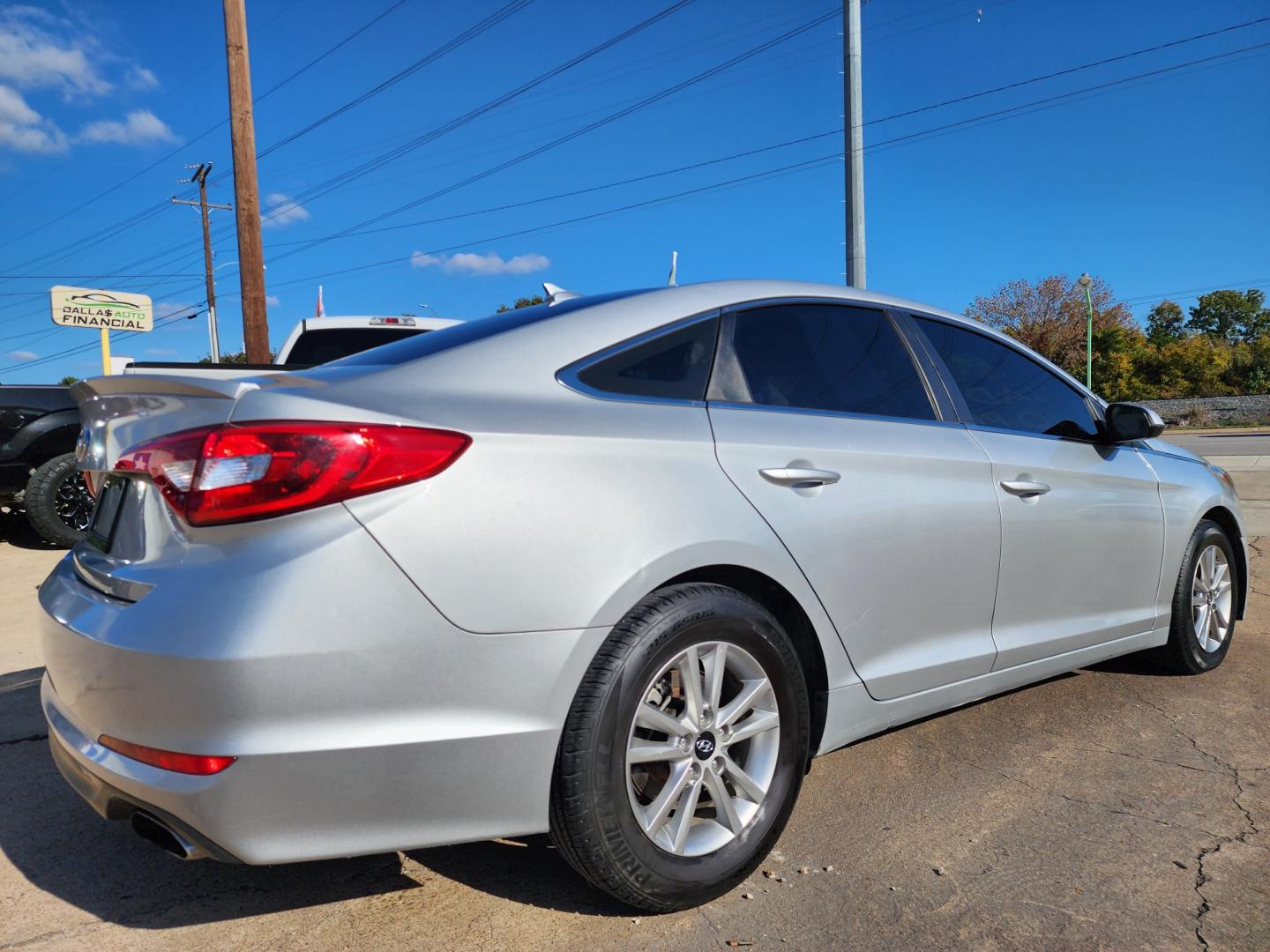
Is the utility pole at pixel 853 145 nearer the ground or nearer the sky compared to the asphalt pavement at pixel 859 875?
nearer the sky

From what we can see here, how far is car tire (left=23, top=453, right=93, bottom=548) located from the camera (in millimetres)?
7840

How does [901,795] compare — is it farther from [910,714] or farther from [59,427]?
[59,427]

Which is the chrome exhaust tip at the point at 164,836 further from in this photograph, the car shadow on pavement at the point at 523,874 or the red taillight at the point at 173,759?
the car shadow on pavement at the point at 523,874

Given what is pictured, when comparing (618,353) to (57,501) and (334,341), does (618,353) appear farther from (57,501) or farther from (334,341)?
(57,501)

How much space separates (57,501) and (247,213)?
4.02 metres

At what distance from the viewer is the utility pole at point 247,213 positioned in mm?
10406

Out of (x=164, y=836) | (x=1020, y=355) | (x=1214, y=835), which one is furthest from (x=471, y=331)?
(x=1214, y=835)

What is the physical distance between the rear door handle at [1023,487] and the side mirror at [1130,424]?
0.65 m

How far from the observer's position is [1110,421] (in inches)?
143

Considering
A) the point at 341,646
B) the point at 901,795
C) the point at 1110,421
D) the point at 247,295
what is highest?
the point at 247,295

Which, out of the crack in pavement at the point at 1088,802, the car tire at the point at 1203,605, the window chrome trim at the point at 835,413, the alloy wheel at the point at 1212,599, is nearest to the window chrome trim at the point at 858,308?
the window chrome trim at the point at 835,413

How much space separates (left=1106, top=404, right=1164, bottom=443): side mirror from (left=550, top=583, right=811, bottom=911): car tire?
1983 millimetres

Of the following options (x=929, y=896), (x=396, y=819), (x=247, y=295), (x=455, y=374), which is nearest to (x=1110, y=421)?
(x=929, y=896)

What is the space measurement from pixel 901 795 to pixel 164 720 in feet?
7.07
